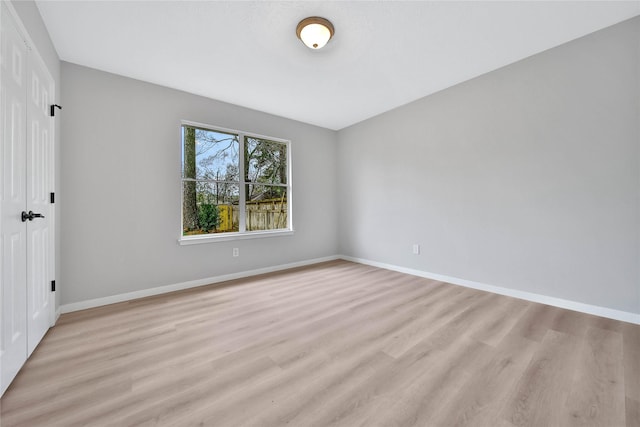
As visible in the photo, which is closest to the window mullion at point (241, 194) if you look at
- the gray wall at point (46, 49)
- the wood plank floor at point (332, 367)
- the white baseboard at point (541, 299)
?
the wood plank floor at point (332, 367)

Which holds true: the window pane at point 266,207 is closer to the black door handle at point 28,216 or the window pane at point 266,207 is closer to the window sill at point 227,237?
the window sill at point 227,237

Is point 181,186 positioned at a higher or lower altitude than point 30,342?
higher

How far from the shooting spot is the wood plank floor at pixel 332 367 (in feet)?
4.05

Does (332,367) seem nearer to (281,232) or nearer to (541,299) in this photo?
(541,299)

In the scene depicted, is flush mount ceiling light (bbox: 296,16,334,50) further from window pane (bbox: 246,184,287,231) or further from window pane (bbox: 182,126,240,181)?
window pane (bbox: 246,184,287,231)

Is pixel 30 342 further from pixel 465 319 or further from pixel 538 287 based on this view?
pixel 538 287

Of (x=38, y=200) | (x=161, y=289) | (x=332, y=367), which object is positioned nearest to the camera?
(x=332, y=367)

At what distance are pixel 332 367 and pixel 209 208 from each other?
272 cm

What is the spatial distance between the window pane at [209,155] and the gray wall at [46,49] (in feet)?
3.77

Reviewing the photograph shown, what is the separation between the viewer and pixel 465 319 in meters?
2.24

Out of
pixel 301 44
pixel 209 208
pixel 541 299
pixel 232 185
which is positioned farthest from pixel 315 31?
pixel 541 299

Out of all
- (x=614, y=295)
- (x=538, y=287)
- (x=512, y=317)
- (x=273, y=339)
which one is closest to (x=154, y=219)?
(x=273, y=339)

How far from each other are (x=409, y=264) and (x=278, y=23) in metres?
3.35

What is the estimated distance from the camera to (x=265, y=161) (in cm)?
410
